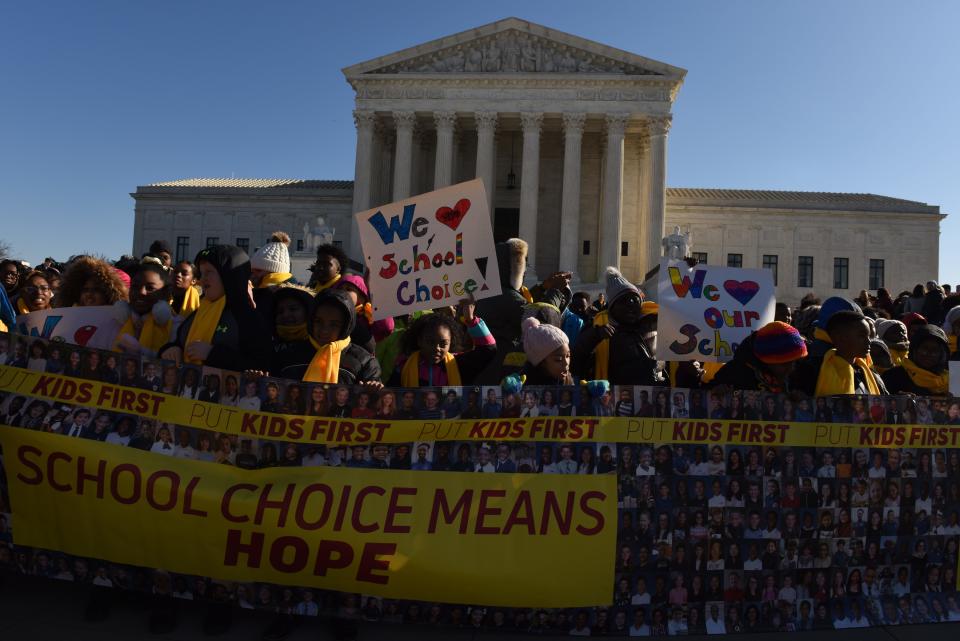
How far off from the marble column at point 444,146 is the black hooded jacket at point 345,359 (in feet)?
122

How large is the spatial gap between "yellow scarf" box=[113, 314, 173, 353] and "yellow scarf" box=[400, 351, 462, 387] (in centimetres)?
198

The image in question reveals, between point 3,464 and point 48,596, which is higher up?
point 3,464

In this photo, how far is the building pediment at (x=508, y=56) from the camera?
41469 millimetres

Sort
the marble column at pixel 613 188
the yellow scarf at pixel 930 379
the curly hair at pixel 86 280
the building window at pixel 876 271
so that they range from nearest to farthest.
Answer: the yellow scarf at pixel 930 379 → the curly hair at pixel 86 280 → the marble column at pixel 613 188 → the building window at pixel 876 271

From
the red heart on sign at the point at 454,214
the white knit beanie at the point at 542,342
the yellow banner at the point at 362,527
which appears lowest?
the yellow banner at the point at 362,527

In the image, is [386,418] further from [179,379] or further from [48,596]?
[48,596]

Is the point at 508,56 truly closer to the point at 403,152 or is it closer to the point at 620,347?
the point at 403,152

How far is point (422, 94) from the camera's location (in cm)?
4197

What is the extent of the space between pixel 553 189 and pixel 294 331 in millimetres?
43946

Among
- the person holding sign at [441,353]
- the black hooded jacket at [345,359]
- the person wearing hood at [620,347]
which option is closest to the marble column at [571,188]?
the person wearing hood at [620,347]

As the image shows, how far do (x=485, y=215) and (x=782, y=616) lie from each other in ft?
12.5

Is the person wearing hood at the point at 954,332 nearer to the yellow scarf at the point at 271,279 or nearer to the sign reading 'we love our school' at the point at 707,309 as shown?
the sign reading 'we love our school' at the point at 707,309

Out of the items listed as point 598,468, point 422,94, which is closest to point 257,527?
point 598,468

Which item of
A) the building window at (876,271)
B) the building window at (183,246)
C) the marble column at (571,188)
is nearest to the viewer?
the marble column at (571,188)
